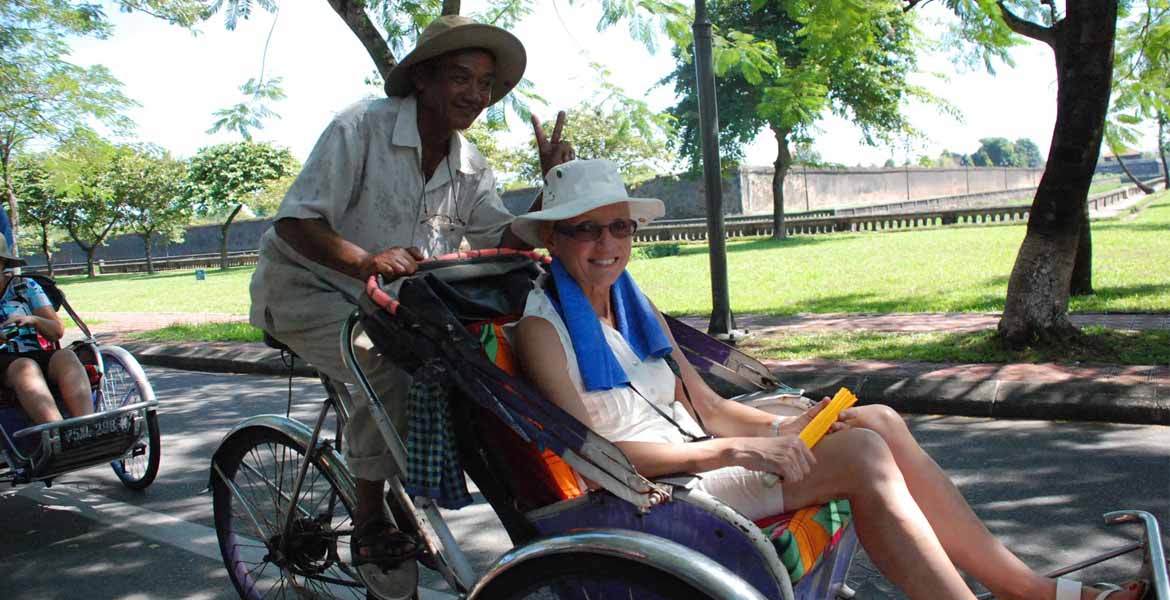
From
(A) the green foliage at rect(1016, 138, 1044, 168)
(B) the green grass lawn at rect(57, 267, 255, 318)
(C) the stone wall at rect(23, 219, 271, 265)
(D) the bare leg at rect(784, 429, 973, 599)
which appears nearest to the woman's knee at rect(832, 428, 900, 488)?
(D) the bare leg at rect(784, 429, 973, 599)

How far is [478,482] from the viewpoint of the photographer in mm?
2398

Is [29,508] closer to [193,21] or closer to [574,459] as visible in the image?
[574,459]

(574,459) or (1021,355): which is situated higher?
(574,459)

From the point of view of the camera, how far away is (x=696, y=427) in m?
2.69

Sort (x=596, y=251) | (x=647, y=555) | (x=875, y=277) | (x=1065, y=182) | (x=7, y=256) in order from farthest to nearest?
1. (x=875, y=277)
2. (x=1065, y=182)
3. (x=7, y=256)
4. (x=596, y=251)
5. (x=647, y=555)

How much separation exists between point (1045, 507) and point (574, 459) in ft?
8.90

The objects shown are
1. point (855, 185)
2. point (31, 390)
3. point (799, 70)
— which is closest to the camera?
point (31, 390)

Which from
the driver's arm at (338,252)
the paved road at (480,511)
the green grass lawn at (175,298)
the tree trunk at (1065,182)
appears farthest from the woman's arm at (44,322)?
the green grass lawn at (175,298)

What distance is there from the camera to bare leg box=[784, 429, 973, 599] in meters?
2.08

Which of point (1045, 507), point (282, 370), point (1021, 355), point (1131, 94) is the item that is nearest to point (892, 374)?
point (1021, 355)

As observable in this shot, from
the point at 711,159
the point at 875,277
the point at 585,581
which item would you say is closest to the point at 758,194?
the point at 875,277

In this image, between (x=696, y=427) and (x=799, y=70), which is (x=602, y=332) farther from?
(x=799, y=70)

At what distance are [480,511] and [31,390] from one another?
2.39 metres

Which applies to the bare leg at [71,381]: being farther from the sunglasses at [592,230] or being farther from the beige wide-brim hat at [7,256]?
the sunglasses at [592,230]
